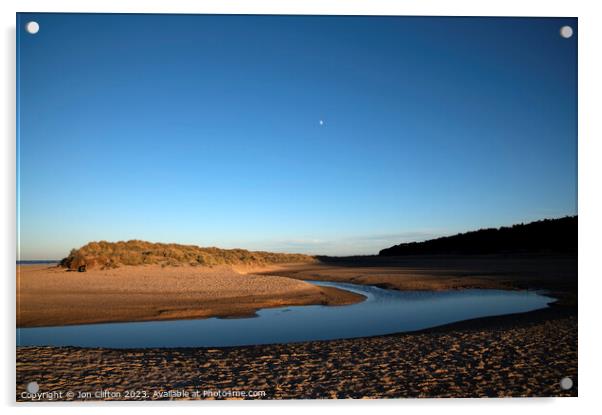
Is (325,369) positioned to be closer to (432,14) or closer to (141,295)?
(432,14)

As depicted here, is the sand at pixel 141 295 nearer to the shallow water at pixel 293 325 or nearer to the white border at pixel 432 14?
the shallow water at pixel 293 325

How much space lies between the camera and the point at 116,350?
6051mm

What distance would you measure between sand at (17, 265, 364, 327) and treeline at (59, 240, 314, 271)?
0.69 ft

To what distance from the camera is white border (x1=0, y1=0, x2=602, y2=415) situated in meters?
4.93

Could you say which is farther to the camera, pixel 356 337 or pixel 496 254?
pixel 496 254

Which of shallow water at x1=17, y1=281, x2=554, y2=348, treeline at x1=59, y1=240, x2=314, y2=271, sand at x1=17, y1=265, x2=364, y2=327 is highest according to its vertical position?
treeline at x1=59, y1=240, x2=314, y2=271

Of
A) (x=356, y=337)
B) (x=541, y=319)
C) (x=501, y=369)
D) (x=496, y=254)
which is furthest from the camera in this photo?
(x=496, y=254)

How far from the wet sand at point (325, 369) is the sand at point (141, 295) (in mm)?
897

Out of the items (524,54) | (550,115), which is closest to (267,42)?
(524,54)

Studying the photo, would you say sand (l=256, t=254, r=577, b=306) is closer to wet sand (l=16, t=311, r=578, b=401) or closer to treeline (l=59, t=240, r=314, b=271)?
wet sand (l=16, t=311, r=578, b=401)

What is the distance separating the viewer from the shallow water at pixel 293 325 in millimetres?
6625

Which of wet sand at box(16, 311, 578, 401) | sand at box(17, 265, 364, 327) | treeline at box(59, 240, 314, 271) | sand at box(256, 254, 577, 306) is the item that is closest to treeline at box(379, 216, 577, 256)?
sand at box(256, 254, 577, 306)

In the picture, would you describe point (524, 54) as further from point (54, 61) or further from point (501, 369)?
point (54, 61)
